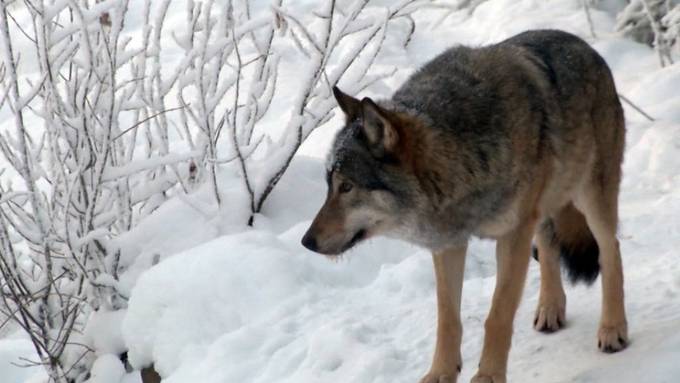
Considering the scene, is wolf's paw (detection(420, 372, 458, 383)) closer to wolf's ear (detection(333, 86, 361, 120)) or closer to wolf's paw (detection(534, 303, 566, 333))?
Result: wolf's paw (detection(534, 303, 566, 333))

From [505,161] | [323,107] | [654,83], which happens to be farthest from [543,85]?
[654,83]

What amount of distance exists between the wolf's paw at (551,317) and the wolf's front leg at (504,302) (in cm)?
63

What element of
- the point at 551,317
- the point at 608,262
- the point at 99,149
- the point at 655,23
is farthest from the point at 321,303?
the point at 655,23

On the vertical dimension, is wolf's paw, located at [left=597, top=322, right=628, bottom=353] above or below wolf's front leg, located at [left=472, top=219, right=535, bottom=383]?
below

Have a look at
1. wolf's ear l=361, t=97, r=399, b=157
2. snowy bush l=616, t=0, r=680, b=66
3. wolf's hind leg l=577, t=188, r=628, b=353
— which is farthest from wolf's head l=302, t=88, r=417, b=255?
snowy bush l=616, t=0, r=680, b=66

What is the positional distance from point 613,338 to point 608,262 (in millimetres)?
353

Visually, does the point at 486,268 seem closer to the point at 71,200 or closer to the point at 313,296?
the point at 313,296

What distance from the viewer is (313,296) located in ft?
16.0

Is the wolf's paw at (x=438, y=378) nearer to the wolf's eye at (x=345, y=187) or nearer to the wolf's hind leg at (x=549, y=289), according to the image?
the wolf's hind leg at (x=549, y=289)

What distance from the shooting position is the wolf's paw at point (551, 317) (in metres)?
4.29

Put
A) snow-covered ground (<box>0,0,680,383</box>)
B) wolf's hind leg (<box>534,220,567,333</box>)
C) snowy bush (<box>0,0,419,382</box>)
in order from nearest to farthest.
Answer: snow-covered ground (<box>0,0,680,383</box>) < wolf's hind leg (<box>534,220,567,333</box>) < snowy bush (<box>0,0,419,382</box>)

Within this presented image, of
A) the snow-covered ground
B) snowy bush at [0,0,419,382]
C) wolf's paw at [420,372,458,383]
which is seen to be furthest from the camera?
snowy bush at [0,0,419,382]

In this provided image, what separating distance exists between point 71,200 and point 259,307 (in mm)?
1525

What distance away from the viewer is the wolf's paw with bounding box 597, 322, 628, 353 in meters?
3.95
